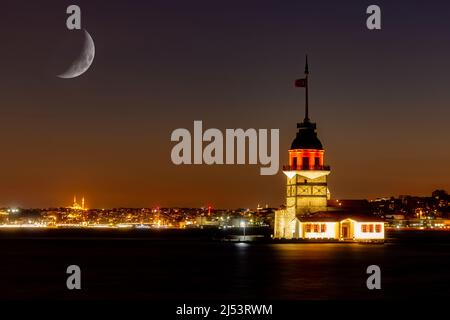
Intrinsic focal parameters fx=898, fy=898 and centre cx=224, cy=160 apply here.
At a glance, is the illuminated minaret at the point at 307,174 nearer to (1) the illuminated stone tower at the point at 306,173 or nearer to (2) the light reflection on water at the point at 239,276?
(1) the illuminated stone tower at the point at 306,173

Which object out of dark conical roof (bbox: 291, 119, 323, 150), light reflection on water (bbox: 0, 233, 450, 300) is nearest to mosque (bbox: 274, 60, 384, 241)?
dark conical roof (bbox: 291, 119, 323, 150)

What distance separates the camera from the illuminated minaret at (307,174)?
110m

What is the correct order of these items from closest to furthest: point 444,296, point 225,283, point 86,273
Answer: point 444,296 < point 225,283 < point 86,273

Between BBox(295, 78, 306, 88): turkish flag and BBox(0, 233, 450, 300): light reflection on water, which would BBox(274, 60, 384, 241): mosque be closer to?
BBox(295, 78, 306, 88): turkish flag

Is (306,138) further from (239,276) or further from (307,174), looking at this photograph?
(239,276)

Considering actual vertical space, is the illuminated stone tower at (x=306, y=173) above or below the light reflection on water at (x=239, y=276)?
above

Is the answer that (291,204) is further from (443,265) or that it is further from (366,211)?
(443,265)

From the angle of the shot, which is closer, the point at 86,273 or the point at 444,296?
the point at 444,296

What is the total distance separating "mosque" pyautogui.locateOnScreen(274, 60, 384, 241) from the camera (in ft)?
360

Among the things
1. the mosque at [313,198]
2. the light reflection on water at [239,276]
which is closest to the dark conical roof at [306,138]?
the mosque at [313,198]

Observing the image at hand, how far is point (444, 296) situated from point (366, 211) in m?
62.4
